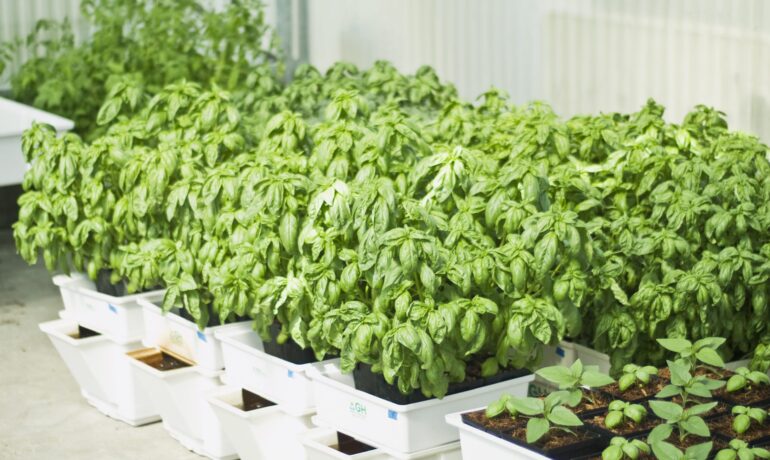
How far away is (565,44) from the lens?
5418mm

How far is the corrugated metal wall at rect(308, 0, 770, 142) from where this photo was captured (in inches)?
177

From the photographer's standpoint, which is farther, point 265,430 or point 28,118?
point 28,118

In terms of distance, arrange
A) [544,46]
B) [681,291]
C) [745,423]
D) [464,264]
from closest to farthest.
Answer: [745,423] < [464,264] < [681,291] < [544,46]

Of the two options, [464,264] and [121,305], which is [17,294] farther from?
[464,264]

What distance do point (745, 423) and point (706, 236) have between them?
79 cm

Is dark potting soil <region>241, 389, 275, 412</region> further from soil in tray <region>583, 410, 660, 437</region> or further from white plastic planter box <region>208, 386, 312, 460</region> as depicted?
soil in tray <region>583, 410, 660, 437</region>

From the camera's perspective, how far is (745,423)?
2.70 metres

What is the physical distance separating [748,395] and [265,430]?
1.27 m

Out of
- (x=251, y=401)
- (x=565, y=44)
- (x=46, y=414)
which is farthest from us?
(x=565, y=44)

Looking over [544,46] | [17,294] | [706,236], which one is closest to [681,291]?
[706,236]

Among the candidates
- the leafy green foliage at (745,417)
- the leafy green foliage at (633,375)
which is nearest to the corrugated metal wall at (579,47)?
the leafy green foliage at (633,375)

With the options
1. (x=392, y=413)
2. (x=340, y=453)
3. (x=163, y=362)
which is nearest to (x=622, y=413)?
(x=392, y=413)

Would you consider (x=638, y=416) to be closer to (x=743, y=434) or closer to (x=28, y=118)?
(x=743, y=434)

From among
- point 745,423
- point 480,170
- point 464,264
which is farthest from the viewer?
point 480,170
